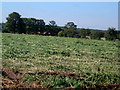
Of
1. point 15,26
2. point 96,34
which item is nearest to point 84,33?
point 96,34

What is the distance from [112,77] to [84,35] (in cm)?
5167

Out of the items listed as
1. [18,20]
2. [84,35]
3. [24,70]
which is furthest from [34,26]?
[24,70]

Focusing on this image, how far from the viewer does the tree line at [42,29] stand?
185ft

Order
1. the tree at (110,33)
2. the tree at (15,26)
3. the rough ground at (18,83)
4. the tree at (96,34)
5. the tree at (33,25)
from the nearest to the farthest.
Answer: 1. the rough ground at (18,83)
2. the tree at (96,34)
3. the tree at (110,33)
4. the tree at (15,26)
5. the tree at (33,25)

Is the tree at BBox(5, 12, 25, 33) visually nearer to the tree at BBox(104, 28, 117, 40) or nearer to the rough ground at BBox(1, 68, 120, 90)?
the tree at BBox(104, 28, 117, 40)

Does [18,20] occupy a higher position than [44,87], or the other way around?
[18,20]

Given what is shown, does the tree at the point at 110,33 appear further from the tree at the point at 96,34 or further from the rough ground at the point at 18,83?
the rough ground at the point at 18,83

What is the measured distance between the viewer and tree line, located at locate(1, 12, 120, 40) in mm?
56463

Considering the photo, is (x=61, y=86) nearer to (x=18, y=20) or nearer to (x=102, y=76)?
(x=102, y=76)

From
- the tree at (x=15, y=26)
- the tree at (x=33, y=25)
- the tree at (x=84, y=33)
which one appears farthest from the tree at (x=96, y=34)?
the tree at (x=15, y=26)

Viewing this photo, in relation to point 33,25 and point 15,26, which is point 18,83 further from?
point 33,25

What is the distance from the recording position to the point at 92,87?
18.6ft

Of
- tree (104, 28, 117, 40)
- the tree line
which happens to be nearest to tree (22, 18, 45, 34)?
the tree line

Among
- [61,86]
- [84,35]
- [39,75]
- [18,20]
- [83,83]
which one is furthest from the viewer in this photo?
[18,20]
